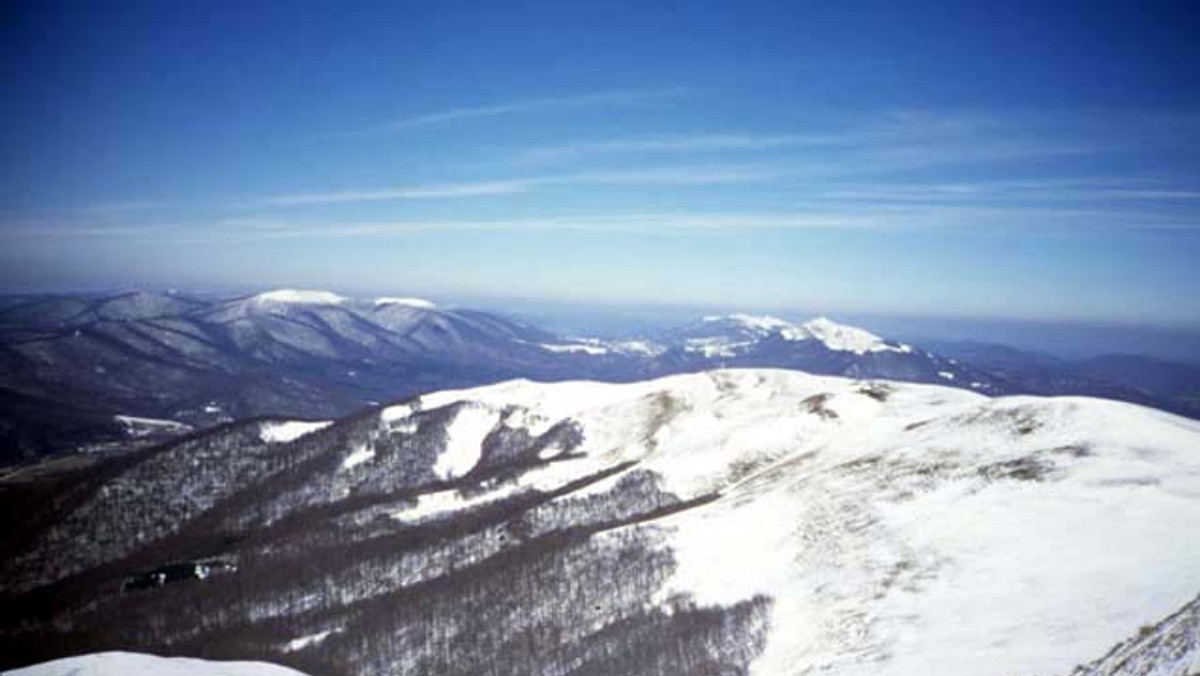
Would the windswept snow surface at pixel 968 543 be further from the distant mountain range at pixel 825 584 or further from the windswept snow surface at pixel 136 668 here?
the windswept snow surface at pixel 136 668

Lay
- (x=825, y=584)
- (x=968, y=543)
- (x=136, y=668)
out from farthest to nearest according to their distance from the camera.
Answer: (x=825, y=584) → (x=968, y=543) → (x=136, y=668)

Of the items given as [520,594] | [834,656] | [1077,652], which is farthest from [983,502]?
[520,594]

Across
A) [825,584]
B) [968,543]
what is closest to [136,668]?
[825,584]

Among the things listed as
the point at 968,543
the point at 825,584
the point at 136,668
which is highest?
the point at 968,543

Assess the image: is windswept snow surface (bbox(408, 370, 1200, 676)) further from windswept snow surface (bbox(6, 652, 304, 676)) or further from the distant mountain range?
windswept snow surface (bbox(6, 652, 304, 676))

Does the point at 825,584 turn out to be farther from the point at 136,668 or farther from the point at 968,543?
the point at 136,668

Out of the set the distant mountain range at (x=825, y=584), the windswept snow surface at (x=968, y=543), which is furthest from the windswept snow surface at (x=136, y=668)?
the windswept snow surface at (x=968, y=543)
